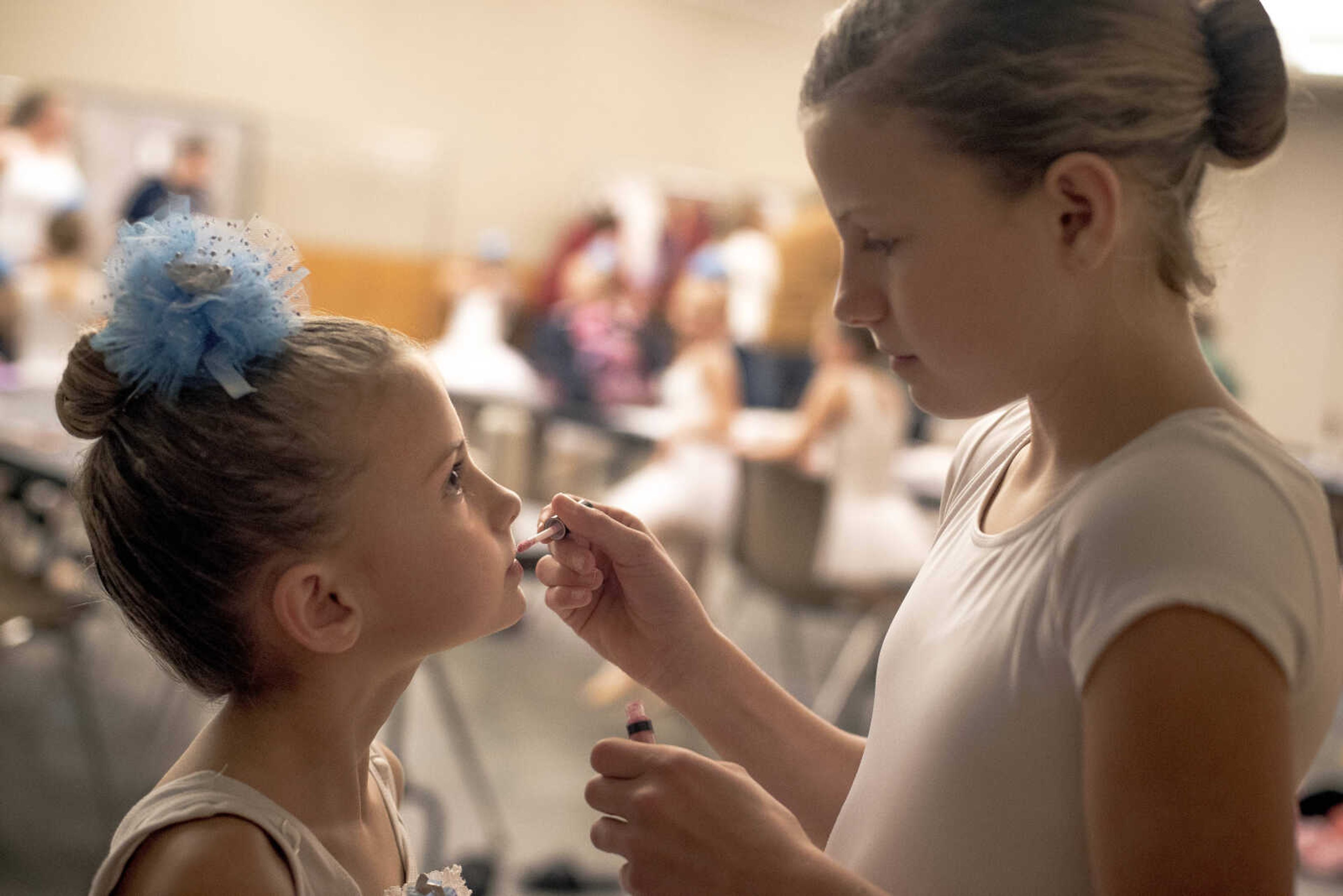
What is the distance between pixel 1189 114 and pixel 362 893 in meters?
0.81

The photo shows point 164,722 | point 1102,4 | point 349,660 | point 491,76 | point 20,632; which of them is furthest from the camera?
point 491,76

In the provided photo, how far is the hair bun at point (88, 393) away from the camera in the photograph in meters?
0.94

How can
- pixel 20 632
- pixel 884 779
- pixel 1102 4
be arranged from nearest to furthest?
pixel 1102 4 < pixel 884 779 < pixel 20 632

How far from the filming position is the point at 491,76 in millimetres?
7910

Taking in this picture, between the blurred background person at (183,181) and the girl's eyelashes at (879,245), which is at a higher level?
the girl's eyelashes at (879,245)

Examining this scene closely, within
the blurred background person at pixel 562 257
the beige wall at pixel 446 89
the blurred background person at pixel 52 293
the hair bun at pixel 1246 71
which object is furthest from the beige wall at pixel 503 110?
the hair bun at pixel 1246 71

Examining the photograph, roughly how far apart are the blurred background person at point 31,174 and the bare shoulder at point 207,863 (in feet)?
17.6

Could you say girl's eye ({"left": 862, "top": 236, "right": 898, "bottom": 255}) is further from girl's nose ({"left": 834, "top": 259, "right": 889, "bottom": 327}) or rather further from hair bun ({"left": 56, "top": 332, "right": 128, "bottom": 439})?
hair bun ({"left": 56, "top": 332, "right": 128, "bottom": 439})

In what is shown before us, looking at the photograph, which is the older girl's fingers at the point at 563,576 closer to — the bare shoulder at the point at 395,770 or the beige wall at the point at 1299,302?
the bare shoulder at the point at 395,770

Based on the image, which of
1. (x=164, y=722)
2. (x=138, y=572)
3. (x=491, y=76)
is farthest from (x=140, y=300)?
(x=491, y=76)

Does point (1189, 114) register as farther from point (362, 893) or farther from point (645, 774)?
point (362, 893)

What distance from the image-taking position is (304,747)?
38.7 inches

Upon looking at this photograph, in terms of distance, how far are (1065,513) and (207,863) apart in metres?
0.61

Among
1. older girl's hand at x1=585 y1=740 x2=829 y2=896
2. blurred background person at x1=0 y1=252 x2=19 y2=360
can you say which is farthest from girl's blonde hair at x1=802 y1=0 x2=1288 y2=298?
blurred background person at x1=0 y1=252 x2=19 y2=360
